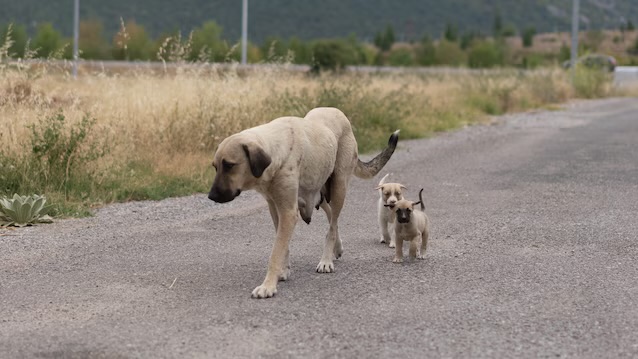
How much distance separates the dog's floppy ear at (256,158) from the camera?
6414mm

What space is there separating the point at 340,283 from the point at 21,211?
3788 millimetres

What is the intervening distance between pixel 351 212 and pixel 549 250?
2685 millimetres

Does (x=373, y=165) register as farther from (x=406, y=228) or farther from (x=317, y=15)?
(x=317, y=15)

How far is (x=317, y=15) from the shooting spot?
349 ft

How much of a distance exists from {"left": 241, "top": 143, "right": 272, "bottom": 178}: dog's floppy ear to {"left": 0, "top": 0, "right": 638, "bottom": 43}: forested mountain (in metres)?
80.3

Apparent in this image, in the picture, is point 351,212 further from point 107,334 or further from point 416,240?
point 107,334

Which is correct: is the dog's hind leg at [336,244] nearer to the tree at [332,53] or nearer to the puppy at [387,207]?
the puppy at [387,207]

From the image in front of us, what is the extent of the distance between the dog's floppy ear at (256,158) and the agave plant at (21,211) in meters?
3.73

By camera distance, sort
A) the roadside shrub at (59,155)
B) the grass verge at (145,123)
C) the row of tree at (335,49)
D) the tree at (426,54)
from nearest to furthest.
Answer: the roadside shrub at (59,155), the grass verge at (145,123), the row of tree at (335,49), the tree at (426,54)

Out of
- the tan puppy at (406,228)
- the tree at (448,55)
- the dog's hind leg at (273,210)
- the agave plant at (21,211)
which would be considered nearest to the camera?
the dog's hind leg at (273,210)

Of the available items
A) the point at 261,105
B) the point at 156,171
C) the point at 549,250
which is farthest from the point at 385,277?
the point at 261,105

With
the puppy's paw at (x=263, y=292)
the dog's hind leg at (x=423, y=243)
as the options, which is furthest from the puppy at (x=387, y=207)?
the puppy's paw at (x=263, y=292)

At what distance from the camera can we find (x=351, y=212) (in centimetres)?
1045

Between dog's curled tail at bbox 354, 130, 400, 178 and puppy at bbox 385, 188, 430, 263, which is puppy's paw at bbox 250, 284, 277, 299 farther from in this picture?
dog's curled tail at bbox 354, 130, 400, 178
